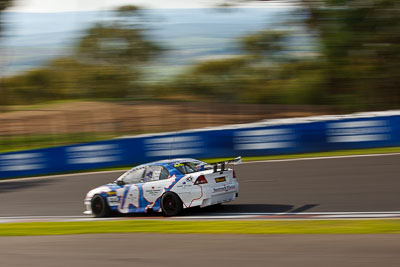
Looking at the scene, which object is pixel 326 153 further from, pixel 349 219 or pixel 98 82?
pixel 98 82

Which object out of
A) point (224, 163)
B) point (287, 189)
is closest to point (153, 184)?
point (224, 163)

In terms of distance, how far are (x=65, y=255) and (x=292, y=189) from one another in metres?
7.27

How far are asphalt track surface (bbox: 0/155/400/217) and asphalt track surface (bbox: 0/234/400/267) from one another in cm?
358

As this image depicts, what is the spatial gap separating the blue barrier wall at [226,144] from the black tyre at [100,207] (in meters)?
6.51

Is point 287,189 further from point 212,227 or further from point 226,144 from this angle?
point 226,144

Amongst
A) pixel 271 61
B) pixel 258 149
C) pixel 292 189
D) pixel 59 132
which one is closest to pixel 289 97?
pixel 271 61

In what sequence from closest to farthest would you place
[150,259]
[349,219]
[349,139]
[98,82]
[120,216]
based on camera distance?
[150,259], [349,219], [120,216], [349,139], [98,82]

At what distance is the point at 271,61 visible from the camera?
37.0 meters

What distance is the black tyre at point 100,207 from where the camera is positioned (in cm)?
1252

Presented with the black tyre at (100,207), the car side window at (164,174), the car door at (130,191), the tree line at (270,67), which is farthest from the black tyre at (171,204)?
the tree line at (270,67)

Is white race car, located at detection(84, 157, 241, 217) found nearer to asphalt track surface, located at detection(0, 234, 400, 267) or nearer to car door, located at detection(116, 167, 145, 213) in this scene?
car door, located at detection(116, 167, 145, 213)

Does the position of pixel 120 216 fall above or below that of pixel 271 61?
below

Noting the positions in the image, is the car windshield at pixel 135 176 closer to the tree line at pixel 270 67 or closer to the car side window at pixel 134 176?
the car side window at pixel 134 176

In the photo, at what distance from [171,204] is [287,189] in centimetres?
334
